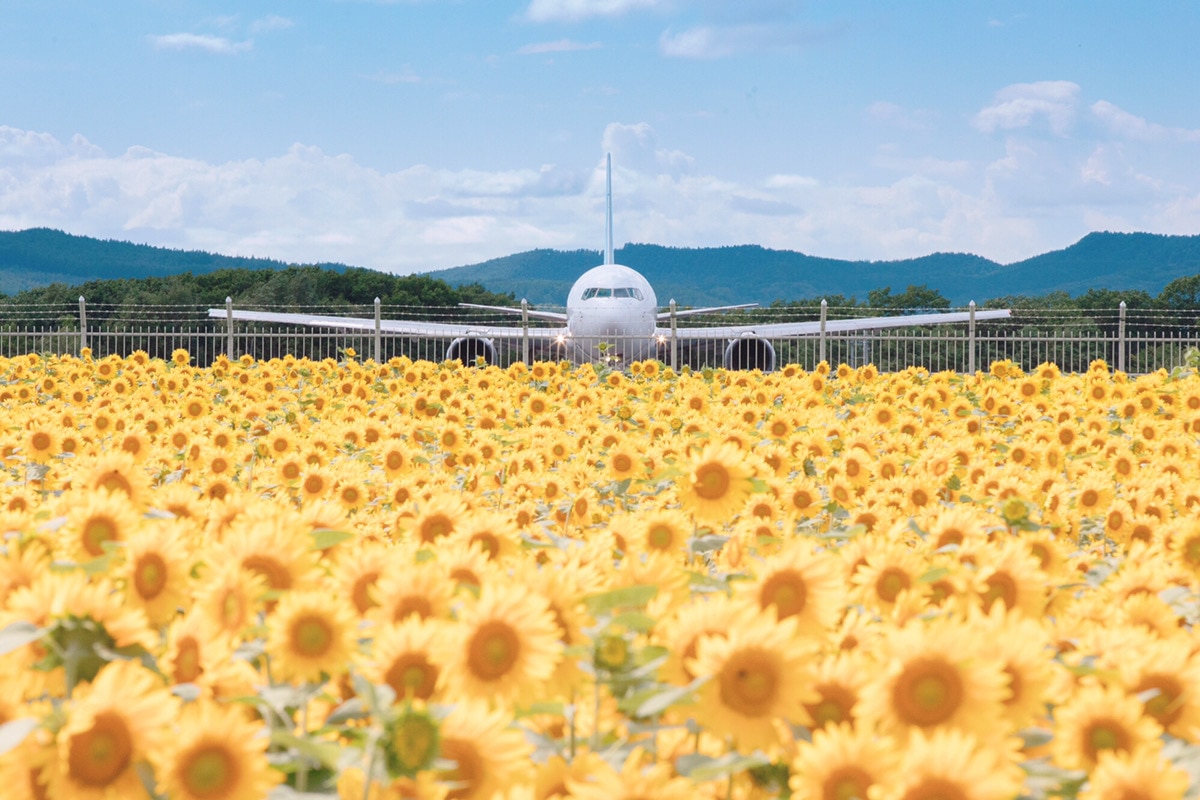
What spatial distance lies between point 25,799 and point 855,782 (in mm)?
Result: 839

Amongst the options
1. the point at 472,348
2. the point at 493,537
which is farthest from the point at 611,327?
the point at 493,537

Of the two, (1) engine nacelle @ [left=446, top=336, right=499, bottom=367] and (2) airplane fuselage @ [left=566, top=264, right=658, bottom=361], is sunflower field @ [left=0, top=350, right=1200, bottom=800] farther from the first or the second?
(2) airplane fuselage @ [left=566, top=264, right=658, bottom=361]

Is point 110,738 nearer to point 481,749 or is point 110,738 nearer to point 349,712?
point 349,712

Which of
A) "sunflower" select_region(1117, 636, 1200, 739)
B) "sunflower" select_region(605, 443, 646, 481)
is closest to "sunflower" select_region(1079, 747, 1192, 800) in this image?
"sunflower" select_region(1117, 636, 1200, 739)

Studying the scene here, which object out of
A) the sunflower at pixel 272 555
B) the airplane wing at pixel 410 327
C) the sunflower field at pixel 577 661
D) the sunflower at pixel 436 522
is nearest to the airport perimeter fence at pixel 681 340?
the airplane wing at pixel 410 327

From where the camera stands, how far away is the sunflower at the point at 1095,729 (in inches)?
53.5

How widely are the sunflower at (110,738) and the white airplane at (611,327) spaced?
21.2 meters

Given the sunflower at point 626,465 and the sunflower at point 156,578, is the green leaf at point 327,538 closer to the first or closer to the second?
the sunflower at point 156,578

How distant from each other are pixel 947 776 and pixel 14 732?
88cm

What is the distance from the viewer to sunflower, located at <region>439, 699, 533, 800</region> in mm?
1241

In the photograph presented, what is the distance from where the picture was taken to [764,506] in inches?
122

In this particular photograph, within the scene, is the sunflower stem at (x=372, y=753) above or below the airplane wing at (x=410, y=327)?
below

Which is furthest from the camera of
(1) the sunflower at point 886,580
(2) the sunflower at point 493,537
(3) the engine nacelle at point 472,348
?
(3) the engine nacelle at point 472,348

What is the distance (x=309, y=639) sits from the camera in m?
1.49
